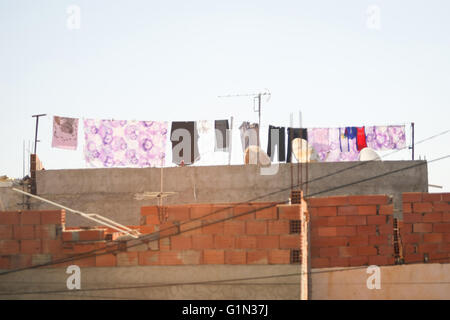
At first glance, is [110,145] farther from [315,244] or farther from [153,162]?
[315,244]

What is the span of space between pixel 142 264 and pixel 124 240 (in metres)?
0.49

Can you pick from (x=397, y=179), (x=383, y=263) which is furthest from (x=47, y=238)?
(x=397, y=179)

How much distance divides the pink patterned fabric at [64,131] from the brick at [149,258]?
33.1ft

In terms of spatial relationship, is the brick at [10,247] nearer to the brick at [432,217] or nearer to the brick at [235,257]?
the brick at [235,257]

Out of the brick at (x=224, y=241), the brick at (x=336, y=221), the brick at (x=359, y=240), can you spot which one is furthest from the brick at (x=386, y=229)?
the brick at (x=224, y=241)

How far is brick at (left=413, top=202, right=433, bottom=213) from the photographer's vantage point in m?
10.8

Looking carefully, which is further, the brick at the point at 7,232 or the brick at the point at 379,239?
the brick at the point at 379,239

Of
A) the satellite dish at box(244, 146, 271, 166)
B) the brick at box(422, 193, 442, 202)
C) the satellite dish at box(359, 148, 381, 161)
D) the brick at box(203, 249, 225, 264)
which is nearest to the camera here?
the brick at box(203, 249, 225, 264)

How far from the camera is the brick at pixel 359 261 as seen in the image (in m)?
10.6

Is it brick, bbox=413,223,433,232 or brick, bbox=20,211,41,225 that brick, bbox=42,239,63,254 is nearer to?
brick, bbox=20,211,41,225

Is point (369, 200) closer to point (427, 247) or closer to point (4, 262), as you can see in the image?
point (427, 247)

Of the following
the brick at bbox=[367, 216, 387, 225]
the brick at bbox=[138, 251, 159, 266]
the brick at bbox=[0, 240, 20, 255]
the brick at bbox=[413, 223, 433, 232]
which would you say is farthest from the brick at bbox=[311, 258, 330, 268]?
the brick at bbox=[0, 240, 20, 255]

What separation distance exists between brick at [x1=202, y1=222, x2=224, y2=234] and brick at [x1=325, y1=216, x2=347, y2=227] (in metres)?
2.55

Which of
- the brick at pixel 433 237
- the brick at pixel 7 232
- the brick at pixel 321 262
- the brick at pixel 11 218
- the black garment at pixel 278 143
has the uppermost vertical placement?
the black garment at pixel 278 143
